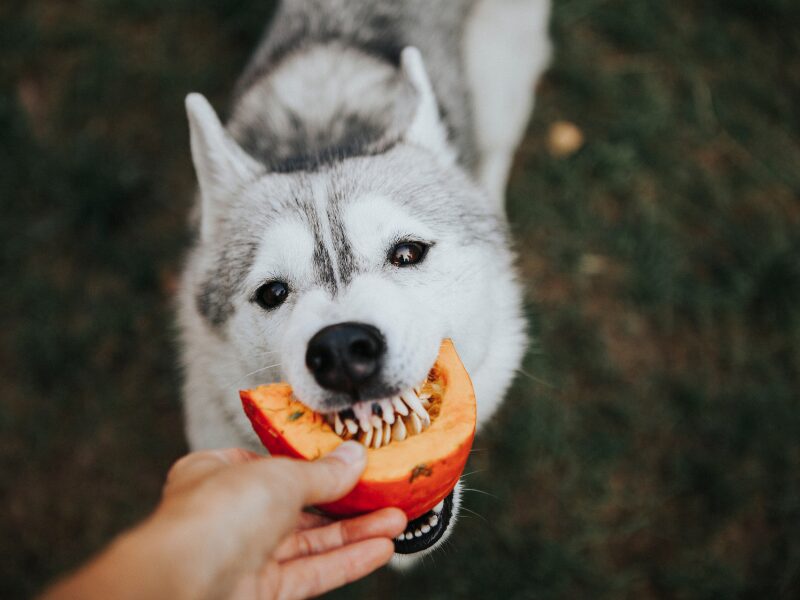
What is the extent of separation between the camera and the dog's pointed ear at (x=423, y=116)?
267 centimetres

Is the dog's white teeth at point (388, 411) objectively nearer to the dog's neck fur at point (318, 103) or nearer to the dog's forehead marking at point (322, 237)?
the dog's forehead marking at point (322, 237)

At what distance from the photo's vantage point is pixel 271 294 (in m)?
2.23

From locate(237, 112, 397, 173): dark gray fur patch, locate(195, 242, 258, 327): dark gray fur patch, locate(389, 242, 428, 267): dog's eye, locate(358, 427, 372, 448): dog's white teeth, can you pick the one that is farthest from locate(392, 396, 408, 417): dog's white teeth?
locate(237, 112, 397, 173): dark gray fur patch

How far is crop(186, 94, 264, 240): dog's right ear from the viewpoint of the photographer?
2492mm

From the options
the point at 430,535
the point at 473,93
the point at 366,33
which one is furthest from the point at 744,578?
the point at 366,33

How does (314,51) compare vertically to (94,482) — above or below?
above

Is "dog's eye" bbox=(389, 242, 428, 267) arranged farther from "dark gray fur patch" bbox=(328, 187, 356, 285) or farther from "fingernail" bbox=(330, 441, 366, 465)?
"fingernail" bbox=(330, 441, 366, 465)

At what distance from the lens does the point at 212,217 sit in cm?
271

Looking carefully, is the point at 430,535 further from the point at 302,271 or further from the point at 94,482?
the point at 94,482

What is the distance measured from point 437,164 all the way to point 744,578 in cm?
312

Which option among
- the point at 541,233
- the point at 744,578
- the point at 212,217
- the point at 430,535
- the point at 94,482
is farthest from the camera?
the point at 541,233

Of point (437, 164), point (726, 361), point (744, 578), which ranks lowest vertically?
point (744, 578)

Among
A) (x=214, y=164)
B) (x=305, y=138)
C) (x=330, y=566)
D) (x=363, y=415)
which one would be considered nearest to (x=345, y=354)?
(x=363, y=415)

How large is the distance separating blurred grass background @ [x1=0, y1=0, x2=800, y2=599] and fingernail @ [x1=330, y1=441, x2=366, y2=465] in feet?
5.98
